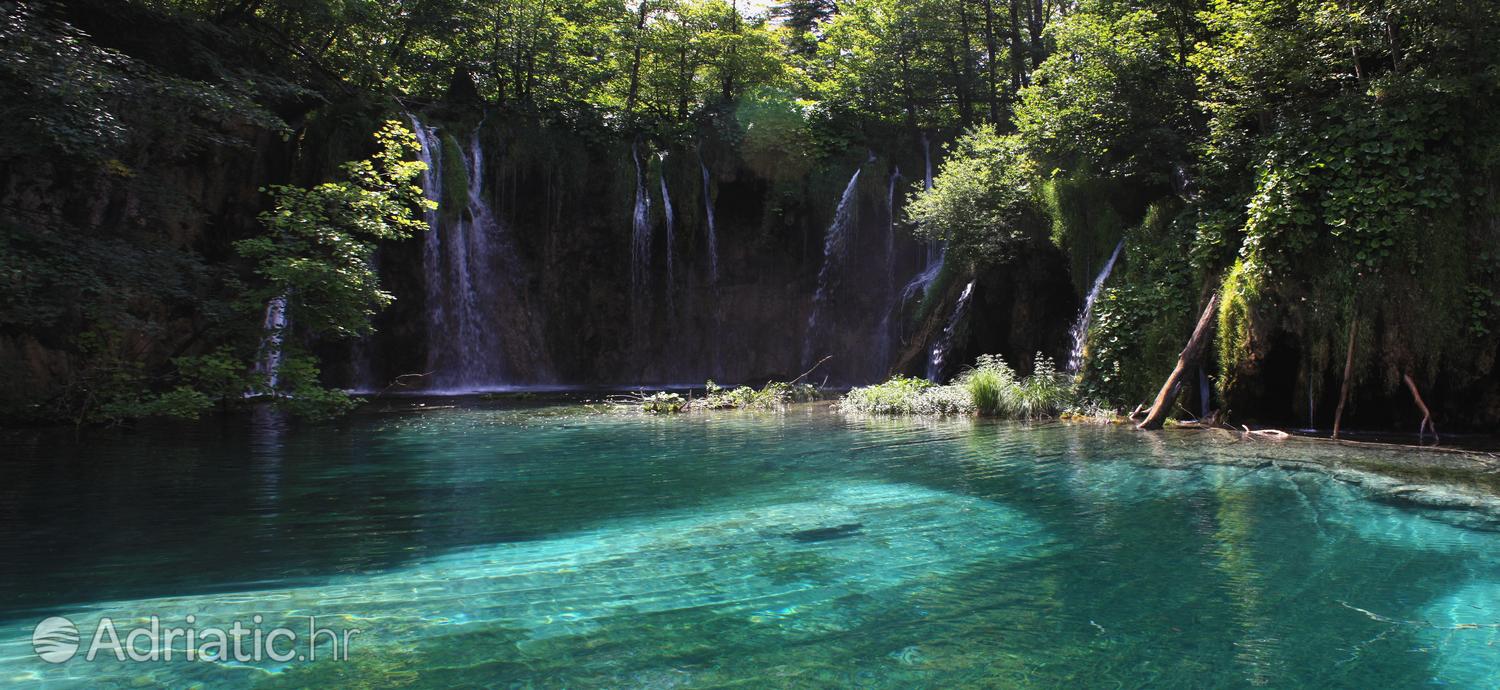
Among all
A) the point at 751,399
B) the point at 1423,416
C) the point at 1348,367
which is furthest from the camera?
the point at 751,399

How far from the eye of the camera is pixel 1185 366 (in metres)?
10.8

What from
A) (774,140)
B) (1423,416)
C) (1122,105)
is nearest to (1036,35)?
(774,140)

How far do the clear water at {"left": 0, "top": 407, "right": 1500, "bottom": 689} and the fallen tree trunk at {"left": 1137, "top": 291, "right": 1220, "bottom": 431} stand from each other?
271 centimetres

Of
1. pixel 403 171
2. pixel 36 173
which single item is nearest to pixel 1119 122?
pixel 403 171

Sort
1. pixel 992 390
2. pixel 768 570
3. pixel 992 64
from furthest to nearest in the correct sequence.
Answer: pixel 992 64 → pixel 992 390 → pixel 768 570

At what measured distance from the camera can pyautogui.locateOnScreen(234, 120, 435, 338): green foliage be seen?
9648 mm

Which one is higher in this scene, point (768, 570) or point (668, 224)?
point (668, 224)

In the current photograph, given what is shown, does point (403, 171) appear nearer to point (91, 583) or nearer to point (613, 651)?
point (91, 583)

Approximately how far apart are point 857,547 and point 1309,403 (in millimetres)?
8552

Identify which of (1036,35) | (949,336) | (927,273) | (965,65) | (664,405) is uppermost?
(965,65)

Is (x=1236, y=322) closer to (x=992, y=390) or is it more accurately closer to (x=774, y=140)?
(x=992, y=390)

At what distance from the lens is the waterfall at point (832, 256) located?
83.3 feet

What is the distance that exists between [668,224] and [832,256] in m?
5.58

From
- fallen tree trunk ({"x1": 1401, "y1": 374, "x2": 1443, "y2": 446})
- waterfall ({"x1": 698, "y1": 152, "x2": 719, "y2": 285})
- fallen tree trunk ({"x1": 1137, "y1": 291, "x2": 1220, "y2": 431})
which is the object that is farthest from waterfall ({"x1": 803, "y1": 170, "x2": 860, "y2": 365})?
fallen tree trunk ({"x1": 1401, "y1": 374, "x2": 1443, "y2": 446})
